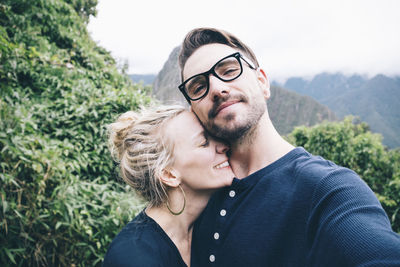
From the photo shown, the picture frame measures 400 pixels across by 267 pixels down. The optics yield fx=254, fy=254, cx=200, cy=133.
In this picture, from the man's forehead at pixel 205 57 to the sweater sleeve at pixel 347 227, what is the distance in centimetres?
104

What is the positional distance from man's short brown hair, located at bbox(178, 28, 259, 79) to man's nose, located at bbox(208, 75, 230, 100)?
1.24 ft

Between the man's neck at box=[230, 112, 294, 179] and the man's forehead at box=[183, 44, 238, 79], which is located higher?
the man's forehead at box=[183, 44, 238, 79]

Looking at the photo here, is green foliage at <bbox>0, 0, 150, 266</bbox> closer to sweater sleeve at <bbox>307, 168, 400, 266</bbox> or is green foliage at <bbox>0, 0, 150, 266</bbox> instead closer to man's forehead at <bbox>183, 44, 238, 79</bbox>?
man's forehead at <bbox>183, 44, 238, 79</bbox>

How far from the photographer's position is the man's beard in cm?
162

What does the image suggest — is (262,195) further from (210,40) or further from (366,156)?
(366,156)

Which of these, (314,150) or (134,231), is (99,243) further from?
(314,150)

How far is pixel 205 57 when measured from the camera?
1.81 meters

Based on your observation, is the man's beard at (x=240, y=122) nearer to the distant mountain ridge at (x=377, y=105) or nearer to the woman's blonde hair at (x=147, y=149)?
the woman's blonde hair at (x=147, y=149)

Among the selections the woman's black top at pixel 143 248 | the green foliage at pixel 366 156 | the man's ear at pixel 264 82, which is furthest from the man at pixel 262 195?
the green foliage at pixel 366 156

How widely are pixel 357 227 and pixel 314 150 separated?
18.0ft

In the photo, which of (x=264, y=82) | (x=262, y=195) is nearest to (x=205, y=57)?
(x=264, y=82)

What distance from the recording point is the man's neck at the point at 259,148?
5.23 ft

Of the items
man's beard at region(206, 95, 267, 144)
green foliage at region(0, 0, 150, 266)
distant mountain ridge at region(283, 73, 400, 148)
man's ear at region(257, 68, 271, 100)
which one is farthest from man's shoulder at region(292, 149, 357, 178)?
distant mountain ridge at region(283, 73, 400, 148)

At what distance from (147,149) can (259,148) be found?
82 cm
